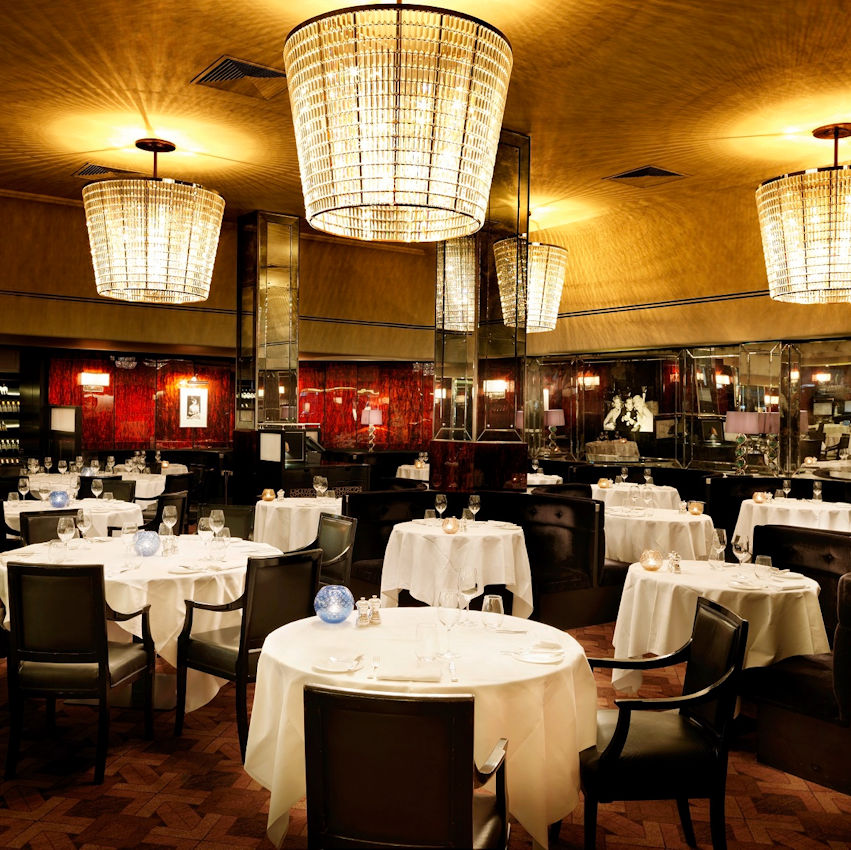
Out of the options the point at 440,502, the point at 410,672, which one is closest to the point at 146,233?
the point at 440,502

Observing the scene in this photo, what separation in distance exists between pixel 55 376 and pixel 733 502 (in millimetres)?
11883

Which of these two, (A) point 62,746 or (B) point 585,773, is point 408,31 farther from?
(A) point 62,746

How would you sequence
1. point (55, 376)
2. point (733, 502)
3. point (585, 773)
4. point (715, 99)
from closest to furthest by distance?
point (585, 773) → point (715, 99) → point (733, 502) → point (55, 376)

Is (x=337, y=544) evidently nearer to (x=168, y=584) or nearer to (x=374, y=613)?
(x=168, y=584)

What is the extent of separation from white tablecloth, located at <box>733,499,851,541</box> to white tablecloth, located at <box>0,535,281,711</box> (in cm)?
495

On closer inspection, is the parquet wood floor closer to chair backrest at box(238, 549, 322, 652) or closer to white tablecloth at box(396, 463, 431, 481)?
chair backrest at box(238, 549, 322, 652)

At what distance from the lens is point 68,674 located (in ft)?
12.4

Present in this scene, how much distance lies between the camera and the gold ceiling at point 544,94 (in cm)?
505

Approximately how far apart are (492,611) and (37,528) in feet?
11.9

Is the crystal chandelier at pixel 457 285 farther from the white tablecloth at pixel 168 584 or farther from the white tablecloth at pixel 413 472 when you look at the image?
the white tablecloth at pixel 413 472

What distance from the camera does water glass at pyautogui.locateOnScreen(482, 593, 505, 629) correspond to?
124 inches

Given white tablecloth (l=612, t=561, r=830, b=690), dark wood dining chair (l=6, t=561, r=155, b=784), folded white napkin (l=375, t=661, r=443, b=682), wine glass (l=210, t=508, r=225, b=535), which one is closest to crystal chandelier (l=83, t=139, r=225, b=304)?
wine glass (l=210, t=508, r=225, b=535)

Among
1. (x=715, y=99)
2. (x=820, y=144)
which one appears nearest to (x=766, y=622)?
(x=715, y=99)

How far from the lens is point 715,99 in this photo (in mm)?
6336
